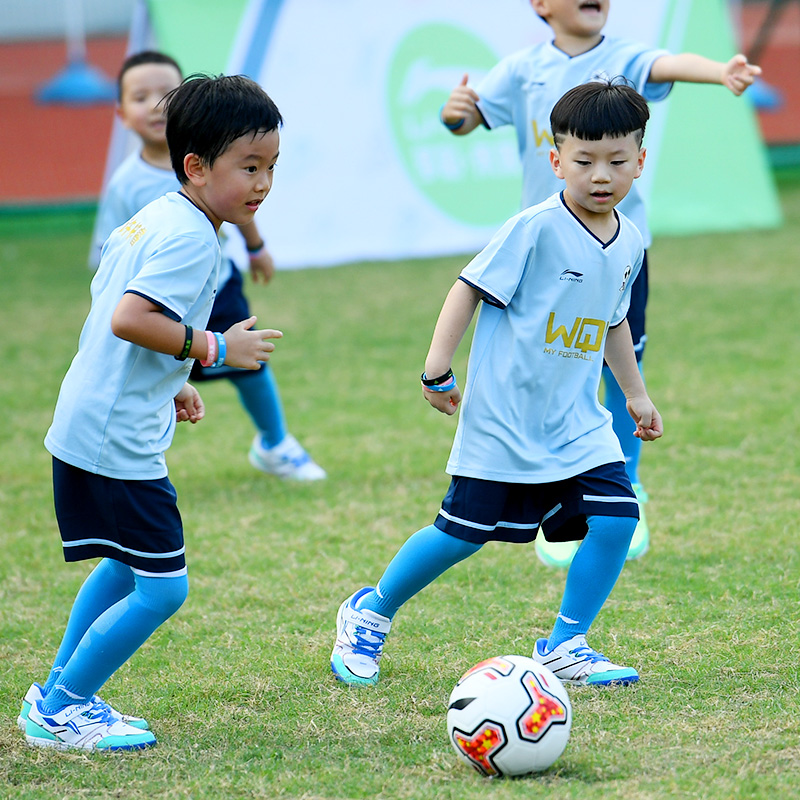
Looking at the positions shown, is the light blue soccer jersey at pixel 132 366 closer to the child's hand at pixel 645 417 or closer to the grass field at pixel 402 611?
the grass field at pixel 402 611

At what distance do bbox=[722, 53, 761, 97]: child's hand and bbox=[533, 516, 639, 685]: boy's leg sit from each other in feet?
4.47

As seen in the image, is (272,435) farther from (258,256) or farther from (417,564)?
(417,564)

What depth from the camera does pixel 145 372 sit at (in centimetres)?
252

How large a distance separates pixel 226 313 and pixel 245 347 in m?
2.13

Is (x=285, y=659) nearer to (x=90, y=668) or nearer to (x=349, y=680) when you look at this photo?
(x=349, y=680)

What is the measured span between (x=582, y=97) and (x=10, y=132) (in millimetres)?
15520

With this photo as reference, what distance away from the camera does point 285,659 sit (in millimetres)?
3117

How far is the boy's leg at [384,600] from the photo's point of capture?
2.90 m

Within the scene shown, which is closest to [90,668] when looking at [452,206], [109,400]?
[109,400]

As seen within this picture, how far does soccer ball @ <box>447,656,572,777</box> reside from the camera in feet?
7.83

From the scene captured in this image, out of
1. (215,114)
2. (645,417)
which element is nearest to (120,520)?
(215,114)

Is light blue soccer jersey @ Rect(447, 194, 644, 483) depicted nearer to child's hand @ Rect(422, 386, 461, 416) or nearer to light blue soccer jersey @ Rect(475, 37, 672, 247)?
child's hand @ Rect(422, 386, 461, 416)

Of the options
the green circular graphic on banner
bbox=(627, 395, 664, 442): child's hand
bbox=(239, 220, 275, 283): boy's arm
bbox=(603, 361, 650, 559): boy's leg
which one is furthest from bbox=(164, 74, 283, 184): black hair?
the green circular graphic on banner

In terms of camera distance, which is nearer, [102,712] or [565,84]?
[102,712]
